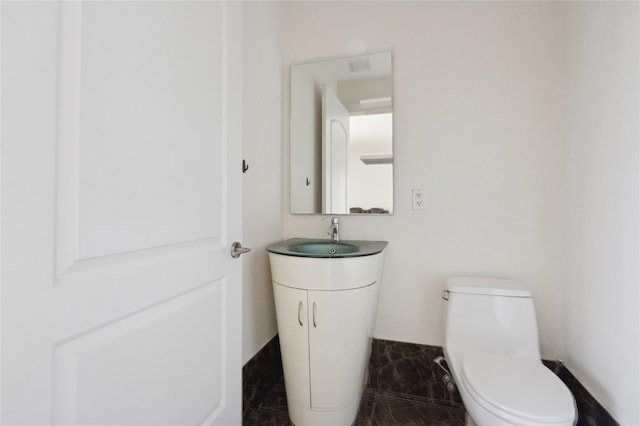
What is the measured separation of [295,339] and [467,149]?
132 centimetres

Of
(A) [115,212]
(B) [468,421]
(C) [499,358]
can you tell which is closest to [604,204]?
(C) [499,358]

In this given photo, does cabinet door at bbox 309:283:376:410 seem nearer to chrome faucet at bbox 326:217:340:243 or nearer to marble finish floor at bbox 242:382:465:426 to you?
marble finish floor at bbox 242:382:465:426

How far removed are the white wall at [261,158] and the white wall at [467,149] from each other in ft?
1.16

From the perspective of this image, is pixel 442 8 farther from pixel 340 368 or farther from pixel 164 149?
pixel 340 368

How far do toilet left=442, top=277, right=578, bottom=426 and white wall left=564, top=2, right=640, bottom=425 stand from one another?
7.3 inches

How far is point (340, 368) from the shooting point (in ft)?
4.64

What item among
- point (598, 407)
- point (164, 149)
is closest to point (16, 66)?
point (164, 149)

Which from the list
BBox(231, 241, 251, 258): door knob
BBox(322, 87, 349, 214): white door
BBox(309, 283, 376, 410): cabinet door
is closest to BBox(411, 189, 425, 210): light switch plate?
BBox(322, 87, 349, 214): white door

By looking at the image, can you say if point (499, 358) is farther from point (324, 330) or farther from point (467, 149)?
point (467, 149)

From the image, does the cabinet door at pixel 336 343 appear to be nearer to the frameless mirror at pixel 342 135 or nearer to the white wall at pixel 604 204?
the frameless mirror at pixel 342 135

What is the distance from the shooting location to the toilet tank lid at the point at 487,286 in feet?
4.76

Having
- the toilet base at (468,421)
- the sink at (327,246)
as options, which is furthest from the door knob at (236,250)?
the toilet base at (468,421)

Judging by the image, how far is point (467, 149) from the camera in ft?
5.52

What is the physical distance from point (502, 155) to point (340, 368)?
134cm
